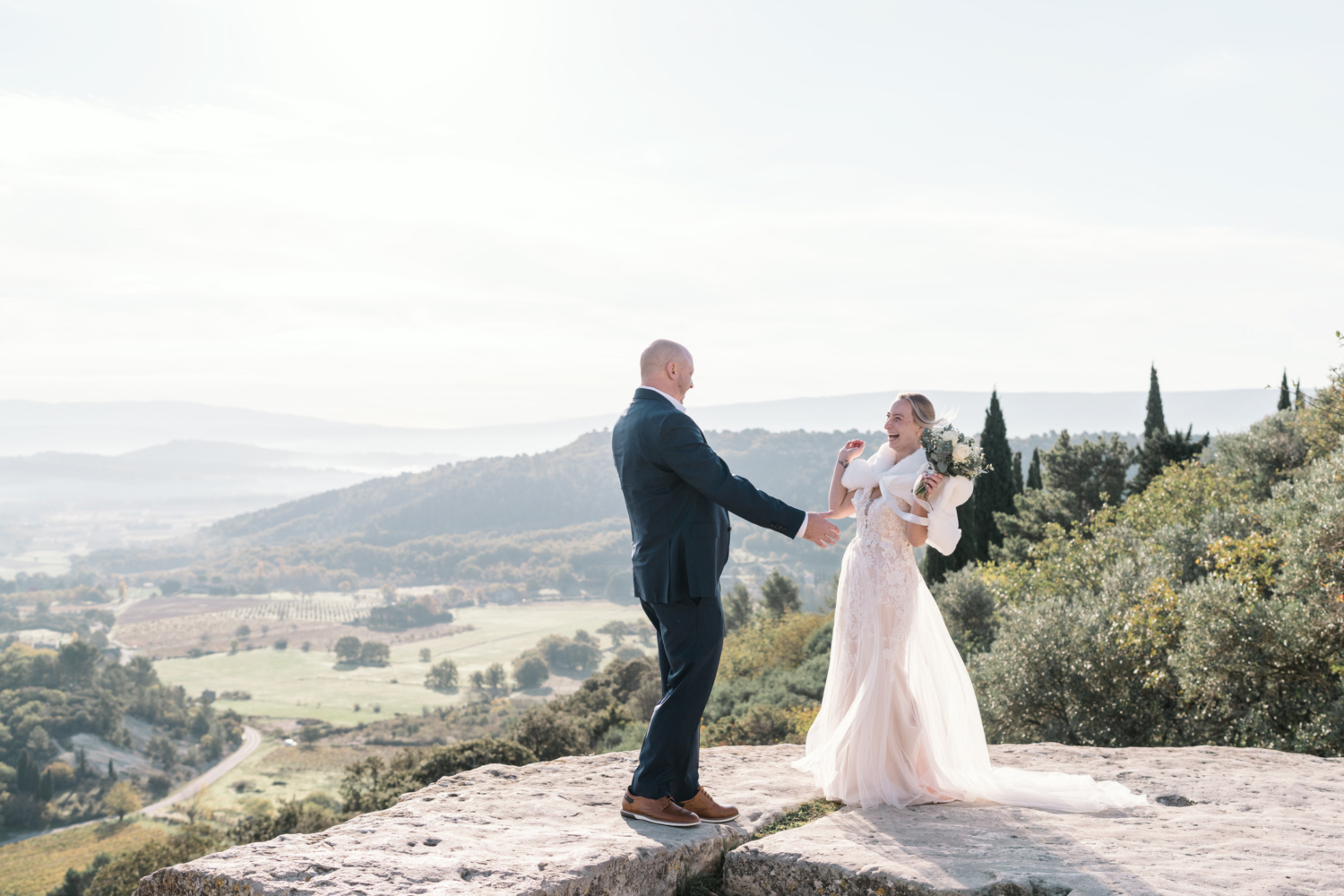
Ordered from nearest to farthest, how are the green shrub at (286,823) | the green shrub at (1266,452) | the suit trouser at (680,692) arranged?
the suit trouser at (680,692), the green shrub at (1266,452), the green shrub at (286,823)

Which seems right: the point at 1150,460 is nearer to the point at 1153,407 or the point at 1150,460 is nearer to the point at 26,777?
the point at 1153,407

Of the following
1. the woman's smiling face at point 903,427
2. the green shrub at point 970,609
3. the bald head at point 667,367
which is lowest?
the green shrub at point 970,609

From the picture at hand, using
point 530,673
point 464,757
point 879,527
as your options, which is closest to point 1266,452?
point 464,757

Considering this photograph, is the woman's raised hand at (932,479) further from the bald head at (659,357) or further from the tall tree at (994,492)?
the tall tree at (994,492)

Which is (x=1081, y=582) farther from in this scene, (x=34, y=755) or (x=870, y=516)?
(x=34, y=755)

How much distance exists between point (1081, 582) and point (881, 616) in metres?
15.6

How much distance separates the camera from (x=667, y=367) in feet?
16.0

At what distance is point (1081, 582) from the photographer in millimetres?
18656

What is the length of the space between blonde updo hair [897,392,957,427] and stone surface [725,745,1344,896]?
2.54m

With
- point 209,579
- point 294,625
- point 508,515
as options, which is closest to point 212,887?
point 294,625

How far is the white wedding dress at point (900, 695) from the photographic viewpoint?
207 inches

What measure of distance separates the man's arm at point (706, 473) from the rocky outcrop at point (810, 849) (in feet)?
5.89

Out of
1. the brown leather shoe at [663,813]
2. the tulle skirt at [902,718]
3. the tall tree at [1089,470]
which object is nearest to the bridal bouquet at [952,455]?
the tulle skirt at [902,718]

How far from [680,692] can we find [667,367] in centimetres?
191
